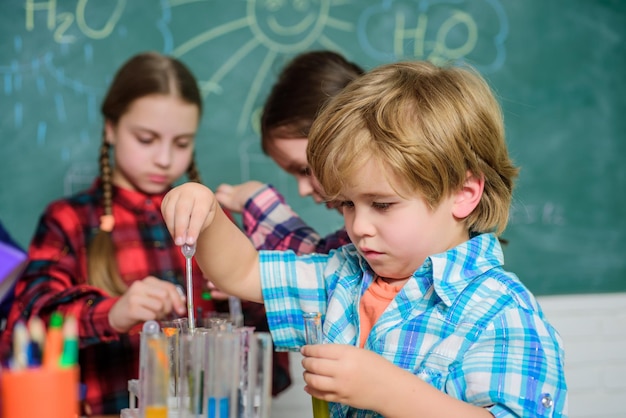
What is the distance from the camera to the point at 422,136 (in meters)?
0.99

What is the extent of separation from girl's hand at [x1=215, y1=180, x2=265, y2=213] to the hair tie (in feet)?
0.91

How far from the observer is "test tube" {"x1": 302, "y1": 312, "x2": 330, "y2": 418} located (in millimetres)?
761

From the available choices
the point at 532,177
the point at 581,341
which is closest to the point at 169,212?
the point at 532,177

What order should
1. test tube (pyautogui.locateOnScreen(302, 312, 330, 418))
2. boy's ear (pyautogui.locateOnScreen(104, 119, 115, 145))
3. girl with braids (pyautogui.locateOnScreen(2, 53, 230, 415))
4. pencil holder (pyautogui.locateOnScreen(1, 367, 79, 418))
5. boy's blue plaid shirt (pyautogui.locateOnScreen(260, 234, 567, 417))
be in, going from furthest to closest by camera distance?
boy's ear (pyautogui.locateOnScreen(104, 119, 115, 145)) < girl with braids (pyautogui.locateOnScreen(2, 53, 230, 415)) < boy's blue plaid shirt (pyautogui.locateOnScreen(260, 234, 567, 417)) < test tube (pyautogui.locateOnScreen(302, 312, 330, 418)) < pencil holder (pyautogui.locateOnScreen(1, 367, 79, 418))

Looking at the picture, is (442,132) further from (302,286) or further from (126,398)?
(126,398)

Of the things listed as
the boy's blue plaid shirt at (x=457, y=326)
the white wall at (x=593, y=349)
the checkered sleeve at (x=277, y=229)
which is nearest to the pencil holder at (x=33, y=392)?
the boy's blue plaid shirt at (x=457, y=326)

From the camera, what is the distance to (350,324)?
1.05m

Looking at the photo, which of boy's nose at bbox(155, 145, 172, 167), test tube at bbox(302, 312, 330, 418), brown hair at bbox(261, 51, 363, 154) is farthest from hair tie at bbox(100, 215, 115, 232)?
test tube at bbox(302, 312, 330, 418)

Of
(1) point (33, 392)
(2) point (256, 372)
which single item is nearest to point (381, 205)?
(2) point (256, 372)

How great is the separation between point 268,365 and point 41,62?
5.16 feet

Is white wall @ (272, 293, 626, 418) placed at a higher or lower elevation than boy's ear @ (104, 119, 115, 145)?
lower

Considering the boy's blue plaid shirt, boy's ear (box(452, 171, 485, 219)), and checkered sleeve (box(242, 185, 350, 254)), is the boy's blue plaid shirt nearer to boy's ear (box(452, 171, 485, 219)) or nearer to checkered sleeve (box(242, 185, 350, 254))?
boy's ear (box(452, 171, 485, 219))

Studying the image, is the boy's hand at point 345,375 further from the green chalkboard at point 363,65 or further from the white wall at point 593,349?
the white wall at point 593,349

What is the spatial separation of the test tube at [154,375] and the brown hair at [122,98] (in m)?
1.03
